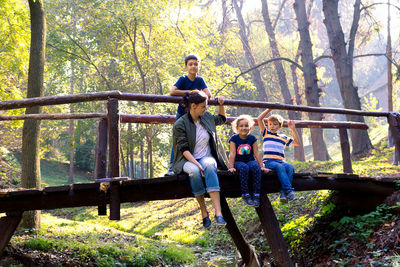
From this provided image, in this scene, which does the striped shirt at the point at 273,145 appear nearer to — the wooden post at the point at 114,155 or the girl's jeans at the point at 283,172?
the girl's jeans at the point at 283,172

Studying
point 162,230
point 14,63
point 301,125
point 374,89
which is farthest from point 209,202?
point 374,89

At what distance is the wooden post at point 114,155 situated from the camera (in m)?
4.65

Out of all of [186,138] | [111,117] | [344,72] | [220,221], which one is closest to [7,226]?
[111,117]

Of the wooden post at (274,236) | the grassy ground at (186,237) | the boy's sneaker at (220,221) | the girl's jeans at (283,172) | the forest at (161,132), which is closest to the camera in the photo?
the boy's sneaker at (220,221)

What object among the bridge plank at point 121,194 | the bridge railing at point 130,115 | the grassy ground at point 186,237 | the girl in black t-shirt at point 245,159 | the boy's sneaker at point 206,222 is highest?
the bridge railing at point 130,115

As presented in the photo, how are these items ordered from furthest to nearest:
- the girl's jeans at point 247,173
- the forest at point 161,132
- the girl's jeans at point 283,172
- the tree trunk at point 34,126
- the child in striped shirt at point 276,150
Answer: the tree trunk at point 34,126 → the forest at point 161,132 → the child in striped shirt at point 276,150 → the girl's jeans at point 283,172 → the girl's jeans at point 247,173

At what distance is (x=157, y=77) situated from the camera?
65.2 ft

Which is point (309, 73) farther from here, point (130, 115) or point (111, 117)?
point (111, 117)

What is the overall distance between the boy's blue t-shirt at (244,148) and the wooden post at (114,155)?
1.57 meters

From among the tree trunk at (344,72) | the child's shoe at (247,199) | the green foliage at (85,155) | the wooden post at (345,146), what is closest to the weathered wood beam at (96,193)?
the child's shoe at (247,199)

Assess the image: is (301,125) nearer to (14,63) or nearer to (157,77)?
(14,63)

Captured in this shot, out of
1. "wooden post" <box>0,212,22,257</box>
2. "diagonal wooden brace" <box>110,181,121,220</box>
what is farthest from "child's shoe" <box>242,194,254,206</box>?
"wooden post" <box>0,212,22,257</box>

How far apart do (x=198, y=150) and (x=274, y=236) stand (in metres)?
1.85

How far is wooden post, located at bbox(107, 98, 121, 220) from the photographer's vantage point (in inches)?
183
